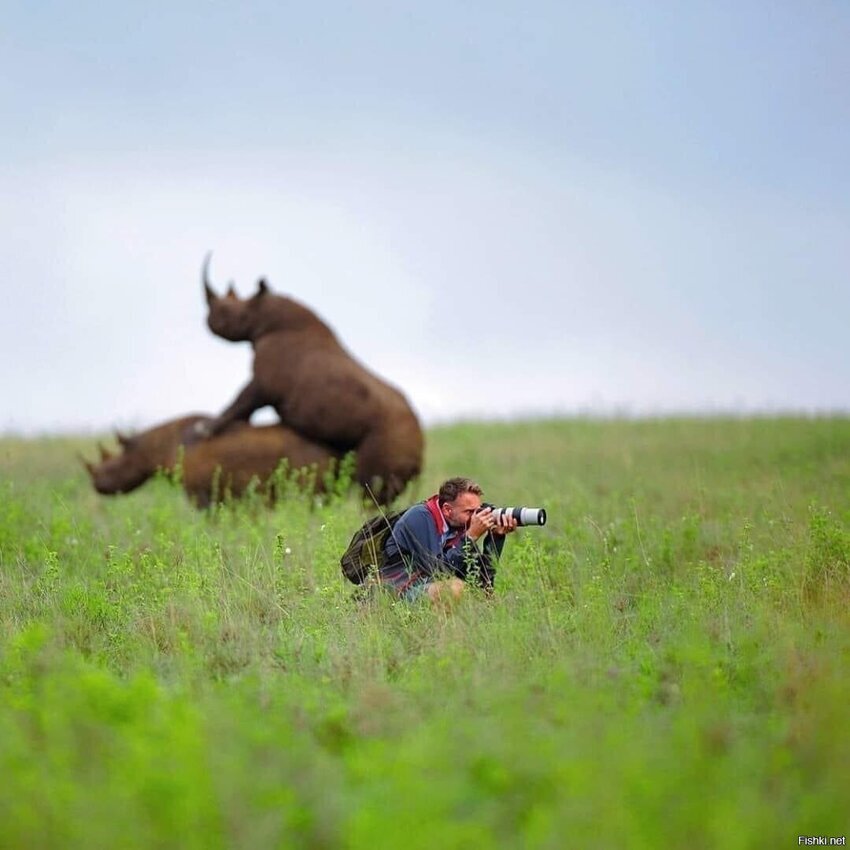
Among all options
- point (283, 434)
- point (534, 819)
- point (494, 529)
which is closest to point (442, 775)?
point (534, 819)

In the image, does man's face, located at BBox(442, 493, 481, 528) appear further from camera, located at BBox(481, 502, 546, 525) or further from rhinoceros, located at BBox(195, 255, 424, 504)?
rhinoceros, located at BBox(195, 255, 424, 504)

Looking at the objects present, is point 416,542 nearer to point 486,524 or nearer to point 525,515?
point 486,524

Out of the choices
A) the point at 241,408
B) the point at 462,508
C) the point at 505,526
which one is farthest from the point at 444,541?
the point at 241,408

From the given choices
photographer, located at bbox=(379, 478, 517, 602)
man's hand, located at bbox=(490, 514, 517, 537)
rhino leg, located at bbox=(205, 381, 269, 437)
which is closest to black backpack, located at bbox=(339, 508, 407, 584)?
photographer, located at bbox=(379, 478, 517, 602)

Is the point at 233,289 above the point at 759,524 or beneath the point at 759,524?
above

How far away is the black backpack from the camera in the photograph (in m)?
7.86

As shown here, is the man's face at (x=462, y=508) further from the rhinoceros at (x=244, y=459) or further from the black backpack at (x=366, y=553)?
the rhinoceros at (x=244, y=459)

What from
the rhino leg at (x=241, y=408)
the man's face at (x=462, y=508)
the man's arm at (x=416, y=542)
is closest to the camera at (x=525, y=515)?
the man's face at (x=462, y=508)

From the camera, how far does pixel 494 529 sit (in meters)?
7.71

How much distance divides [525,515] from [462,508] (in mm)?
500

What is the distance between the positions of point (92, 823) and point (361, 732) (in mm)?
1502

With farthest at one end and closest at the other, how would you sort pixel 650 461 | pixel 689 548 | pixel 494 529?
pixel 650 461, pixel 689 548, pixel 494 529

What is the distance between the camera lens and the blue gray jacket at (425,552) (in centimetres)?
770

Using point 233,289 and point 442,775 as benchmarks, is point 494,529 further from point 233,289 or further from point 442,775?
point 233,289
